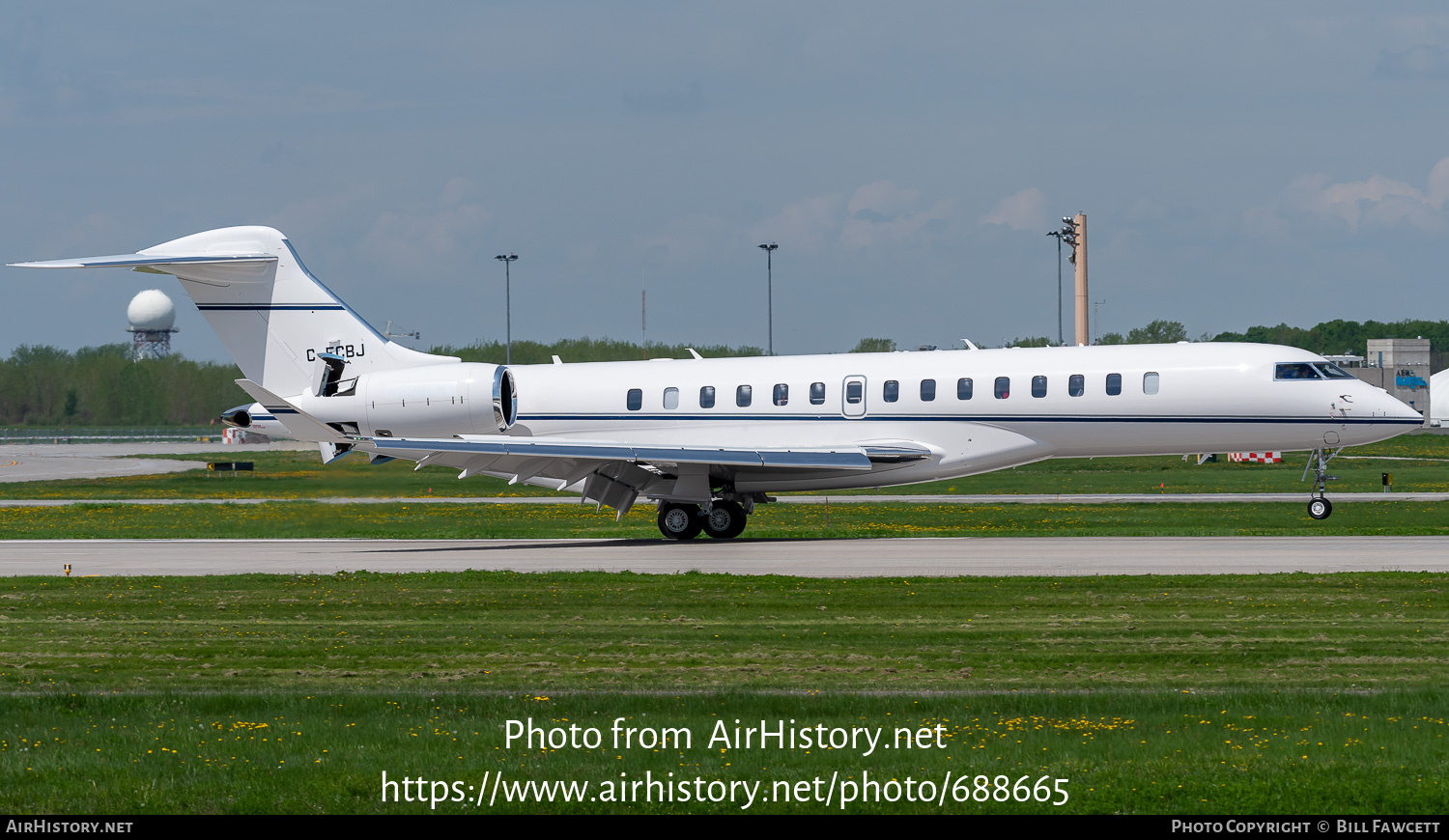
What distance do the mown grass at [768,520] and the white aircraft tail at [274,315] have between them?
144 inches

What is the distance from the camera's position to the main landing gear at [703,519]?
28.5 metres

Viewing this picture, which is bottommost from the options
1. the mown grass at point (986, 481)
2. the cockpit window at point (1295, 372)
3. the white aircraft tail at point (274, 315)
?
the mown grass at point (986, 481)

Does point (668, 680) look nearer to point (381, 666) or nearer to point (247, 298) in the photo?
point (381, 666)

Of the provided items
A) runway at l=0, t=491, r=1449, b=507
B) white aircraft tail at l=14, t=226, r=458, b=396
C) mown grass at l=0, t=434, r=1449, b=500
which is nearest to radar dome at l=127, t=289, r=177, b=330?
mown grass at l=0, t=434, r=1449, b=500

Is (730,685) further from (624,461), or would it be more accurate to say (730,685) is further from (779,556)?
(624,461)

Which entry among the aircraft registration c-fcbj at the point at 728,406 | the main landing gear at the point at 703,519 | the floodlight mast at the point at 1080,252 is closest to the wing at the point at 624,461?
the aircraft registration c-fcbj at the point at 728,406

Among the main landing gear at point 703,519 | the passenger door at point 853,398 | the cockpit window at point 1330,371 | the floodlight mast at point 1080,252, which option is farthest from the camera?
the floodlight mast at point 1080,252

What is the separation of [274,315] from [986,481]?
30.4 meters

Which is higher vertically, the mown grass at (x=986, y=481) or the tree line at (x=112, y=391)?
the tree line at (x=112, y=391)

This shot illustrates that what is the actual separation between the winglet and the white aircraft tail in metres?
1.24

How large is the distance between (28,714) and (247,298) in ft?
67.3

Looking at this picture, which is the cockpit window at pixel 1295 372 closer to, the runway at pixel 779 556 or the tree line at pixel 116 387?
the runway at pixel 779 556

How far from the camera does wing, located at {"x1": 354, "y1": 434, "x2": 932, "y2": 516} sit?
26.7 m

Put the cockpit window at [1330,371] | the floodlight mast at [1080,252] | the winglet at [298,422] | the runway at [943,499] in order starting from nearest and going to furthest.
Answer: the cockpit window at [1330,371] < the winglet at [298,422] < the runway at [943,499] < the floodlight mast at [1080,252]
